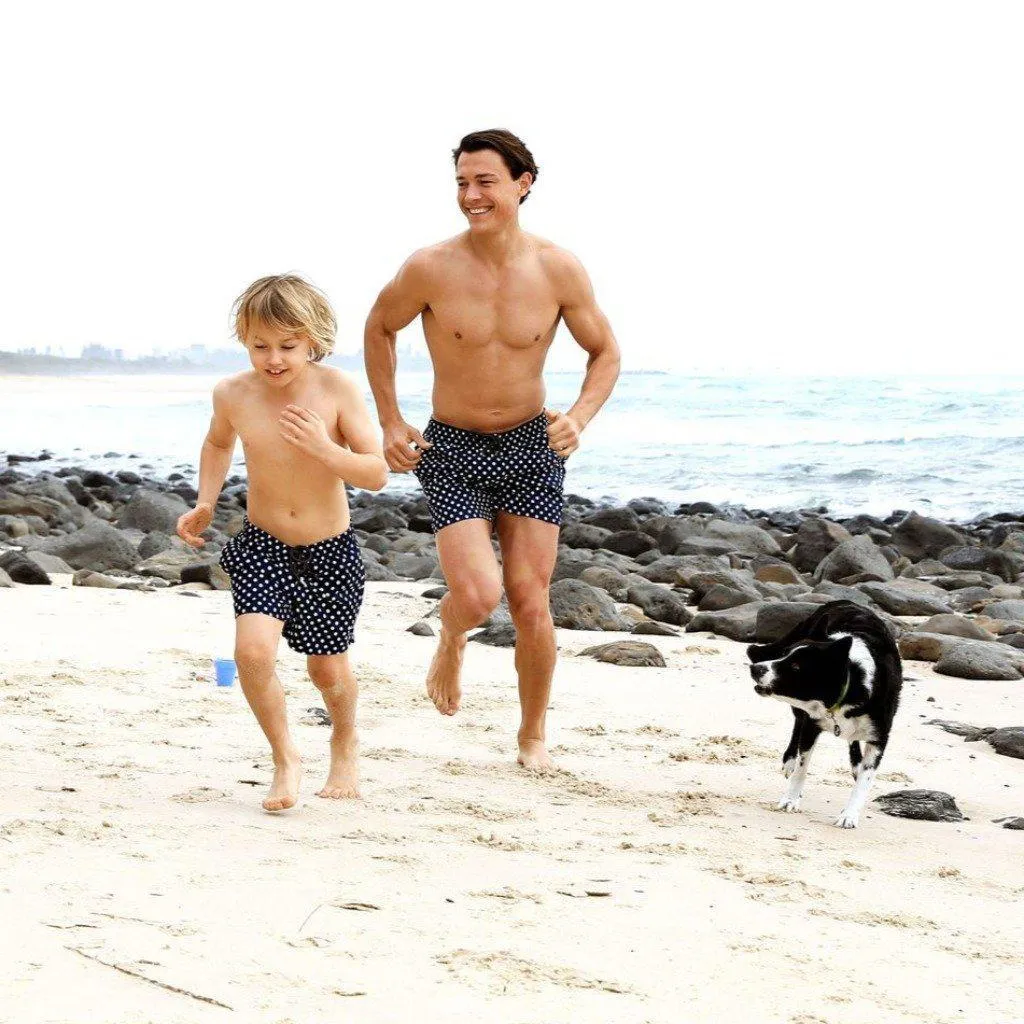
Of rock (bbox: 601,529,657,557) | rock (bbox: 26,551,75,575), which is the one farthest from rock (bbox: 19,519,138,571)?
rock (bbox: 601,529,657,557)

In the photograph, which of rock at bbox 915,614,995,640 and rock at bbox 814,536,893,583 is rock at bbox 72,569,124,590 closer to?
rock at bbox 915,614,995,640

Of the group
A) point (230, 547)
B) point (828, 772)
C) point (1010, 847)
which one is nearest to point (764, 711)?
point (828, 772)

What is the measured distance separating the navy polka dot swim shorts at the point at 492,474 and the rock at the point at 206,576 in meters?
4.22

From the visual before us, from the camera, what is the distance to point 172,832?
12.9 feet

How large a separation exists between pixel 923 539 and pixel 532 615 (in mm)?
10003

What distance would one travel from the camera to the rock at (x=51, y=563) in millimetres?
9500

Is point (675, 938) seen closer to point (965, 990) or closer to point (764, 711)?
point (965, 990)

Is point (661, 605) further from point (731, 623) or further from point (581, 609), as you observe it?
point (581, 609)

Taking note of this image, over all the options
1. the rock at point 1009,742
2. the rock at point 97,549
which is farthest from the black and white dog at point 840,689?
the rock at point 97,549

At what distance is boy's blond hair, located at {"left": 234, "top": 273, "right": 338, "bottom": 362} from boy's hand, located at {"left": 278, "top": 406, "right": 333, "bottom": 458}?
0.26m

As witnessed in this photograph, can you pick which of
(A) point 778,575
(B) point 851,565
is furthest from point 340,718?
→ (B) point 851,565

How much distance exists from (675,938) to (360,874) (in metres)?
0.83

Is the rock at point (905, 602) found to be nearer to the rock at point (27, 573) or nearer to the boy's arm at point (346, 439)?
the rock at point (27, 573)

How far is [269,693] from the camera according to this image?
4.30 m
